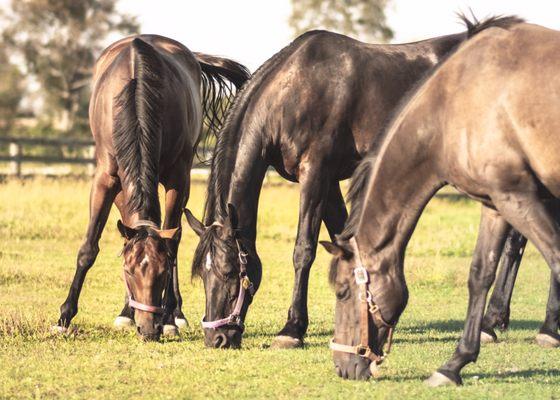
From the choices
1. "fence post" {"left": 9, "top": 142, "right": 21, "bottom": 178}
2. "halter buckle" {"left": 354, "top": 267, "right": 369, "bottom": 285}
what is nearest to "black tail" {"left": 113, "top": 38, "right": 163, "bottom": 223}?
"halter buckle" {"left": 354, "top": 267, "right": 369, "bottom": 285}

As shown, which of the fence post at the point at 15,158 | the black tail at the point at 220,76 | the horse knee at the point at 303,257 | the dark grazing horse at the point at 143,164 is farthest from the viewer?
the fence post at the point at 15,158

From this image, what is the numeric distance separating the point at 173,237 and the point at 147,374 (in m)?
1.43

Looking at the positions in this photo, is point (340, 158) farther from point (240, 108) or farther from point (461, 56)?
point (461, 56)

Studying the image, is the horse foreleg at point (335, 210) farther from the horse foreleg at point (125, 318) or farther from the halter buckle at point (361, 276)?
the halter buckle at point (361, 276)

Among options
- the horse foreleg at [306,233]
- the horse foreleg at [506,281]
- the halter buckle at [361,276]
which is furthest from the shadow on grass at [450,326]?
the halter buckle at [361,276]

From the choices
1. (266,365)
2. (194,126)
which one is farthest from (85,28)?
(266,365)

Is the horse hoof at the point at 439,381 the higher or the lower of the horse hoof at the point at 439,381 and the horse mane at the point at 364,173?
the lower

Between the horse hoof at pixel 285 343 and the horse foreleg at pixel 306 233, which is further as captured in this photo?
the horse foreleg at pixel 306 233

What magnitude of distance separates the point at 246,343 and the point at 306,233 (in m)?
1.04

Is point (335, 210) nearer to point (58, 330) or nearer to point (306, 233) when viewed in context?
point (306, 233)

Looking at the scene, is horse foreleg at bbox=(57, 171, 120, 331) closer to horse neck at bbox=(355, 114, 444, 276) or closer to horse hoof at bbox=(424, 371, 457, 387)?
horse neck at bbox=(355, 114, 444, 276)

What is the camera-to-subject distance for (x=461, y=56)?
618cm

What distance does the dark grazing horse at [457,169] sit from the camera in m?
5.84

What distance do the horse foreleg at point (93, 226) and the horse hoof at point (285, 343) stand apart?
70.1 inches
